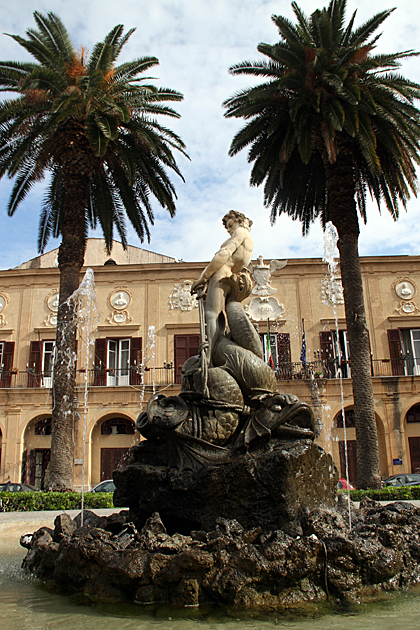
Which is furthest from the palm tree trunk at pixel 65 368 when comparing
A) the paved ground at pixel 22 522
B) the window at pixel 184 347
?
the window at pixel 184 347

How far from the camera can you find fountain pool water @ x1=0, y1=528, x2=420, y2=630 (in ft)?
12.7

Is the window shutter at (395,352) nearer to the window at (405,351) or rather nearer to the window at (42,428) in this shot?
the window at (405,351)

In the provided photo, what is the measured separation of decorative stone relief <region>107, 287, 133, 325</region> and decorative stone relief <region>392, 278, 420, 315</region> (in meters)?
13.2

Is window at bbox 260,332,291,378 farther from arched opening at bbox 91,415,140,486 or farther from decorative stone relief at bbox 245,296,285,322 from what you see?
arched opening at bbox 91,415,140,486

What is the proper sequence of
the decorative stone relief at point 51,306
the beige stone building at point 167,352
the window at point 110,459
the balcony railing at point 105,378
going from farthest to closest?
the decorative stone relief at point 51,306, the balcony railing at point 105,378, the window at point 110,459, the beige stone building at point 167,352

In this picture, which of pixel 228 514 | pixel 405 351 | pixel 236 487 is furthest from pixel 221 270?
Answer: pixel 405 351

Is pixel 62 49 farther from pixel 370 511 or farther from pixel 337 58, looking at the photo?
pixel 370 511

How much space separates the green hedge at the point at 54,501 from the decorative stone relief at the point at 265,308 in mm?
15492

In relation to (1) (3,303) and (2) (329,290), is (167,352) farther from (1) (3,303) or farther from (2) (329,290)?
(1) (3,303)

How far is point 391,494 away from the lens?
43.0 ft

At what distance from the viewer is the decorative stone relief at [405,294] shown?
89.0ft

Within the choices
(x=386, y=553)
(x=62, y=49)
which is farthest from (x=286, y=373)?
(x=386, y=553)

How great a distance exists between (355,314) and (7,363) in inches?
739

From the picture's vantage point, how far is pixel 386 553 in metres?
4.72
